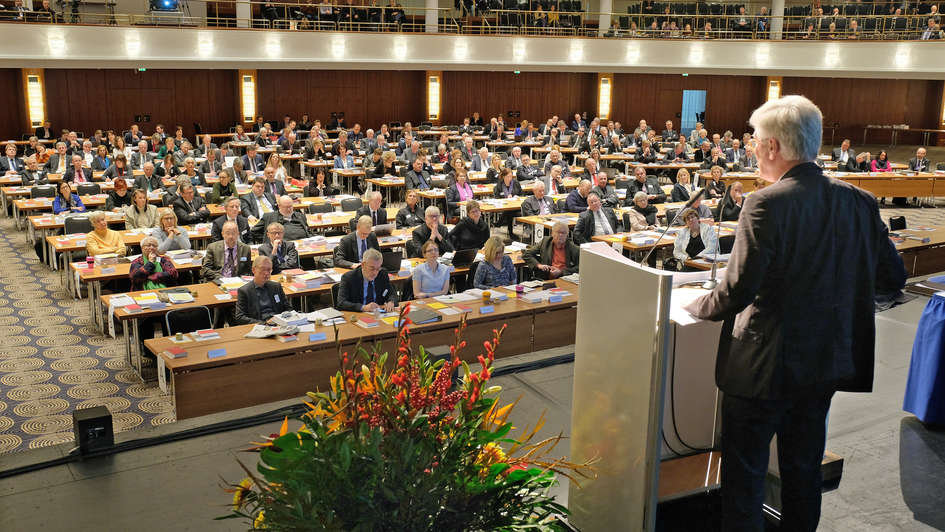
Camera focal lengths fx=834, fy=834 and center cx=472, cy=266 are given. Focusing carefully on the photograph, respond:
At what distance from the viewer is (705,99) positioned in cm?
2902

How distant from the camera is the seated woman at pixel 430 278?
7.80 meters

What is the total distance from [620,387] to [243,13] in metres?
19.8

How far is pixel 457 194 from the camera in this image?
12875 millimetres

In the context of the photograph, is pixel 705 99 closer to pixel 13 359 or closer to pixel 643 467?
pixel 13 359

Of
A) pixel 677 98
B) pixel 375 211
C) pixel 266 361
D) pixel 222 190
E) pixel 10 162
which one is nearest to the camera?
pixel 266 361

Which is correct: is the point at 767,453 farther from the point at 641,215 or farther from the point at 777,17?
the point at 777,17

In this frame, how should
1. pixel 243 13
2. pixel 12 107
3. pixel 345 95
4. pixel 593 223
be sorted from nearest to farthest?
pixel 593 223 → pixel 243 13 → pixel 12 107 → pixel 345 95

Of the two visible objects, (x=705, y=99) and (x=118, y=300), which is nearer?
(x=118, y=300)

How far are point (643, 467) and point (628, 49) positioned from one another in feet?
70.3

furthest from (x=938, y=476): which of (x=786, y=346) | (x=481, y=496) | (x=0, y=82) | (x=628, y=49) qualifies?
(x=0, y=82)

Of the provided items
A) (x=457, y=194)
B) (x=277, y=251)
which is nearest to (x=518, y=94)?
(x=457, y=194)

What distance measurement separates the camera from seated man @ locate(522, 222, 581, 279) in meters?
8.73

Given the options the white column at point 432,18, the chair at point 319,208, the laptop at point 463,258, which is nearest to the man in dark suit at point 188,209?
the chair at point 319,208

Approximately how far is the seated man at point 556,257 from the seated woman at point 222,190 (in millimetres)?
5220
